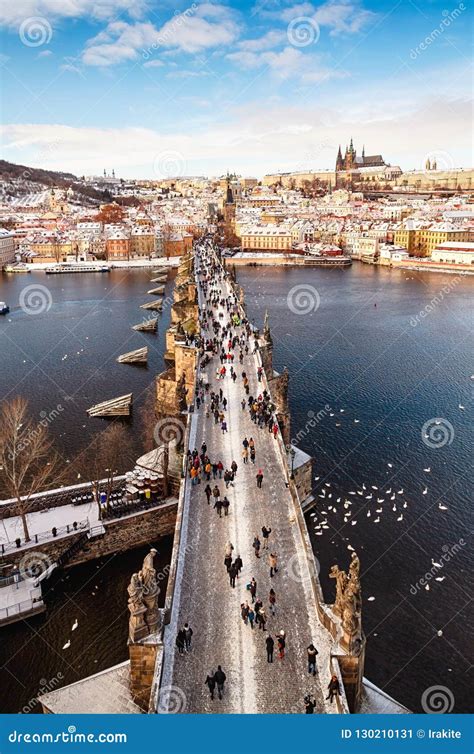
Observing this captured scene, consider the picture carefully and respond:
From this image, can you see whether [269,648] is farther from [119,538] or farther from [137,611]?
[119,538]

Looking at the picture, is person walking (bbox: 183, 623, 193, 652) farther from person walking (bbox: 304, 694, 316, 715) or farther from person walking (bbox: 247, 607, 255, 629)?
person walking (bbox: 304, 694, 316, 715)

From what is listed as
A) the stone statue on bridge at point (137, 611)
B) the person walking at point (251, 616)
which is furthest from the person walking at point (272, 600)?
Result: the stone statue on bridge at point (137, 611)

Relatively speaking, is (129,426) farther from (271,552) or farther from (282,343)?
(282,343)

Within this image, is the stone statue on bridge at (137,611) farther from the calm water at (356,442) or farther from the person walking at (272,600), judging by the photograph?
the calm water at (356,442)

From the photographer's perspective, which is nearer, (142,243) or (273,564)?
(273,564)

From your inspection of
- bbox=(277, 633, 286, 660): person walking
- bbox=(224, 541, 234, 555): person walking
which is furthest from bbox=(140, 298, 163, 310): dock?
bbox=(277, 633, 286, 660): person walking

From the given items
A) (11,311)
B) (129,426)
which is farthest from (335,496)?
(11,311)

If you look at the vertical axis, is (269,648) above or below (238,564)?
below

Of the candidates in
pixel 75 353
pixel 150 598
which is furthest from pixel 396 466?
pixel 75 353

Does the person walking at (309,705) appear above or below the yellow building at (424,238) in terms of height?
below
